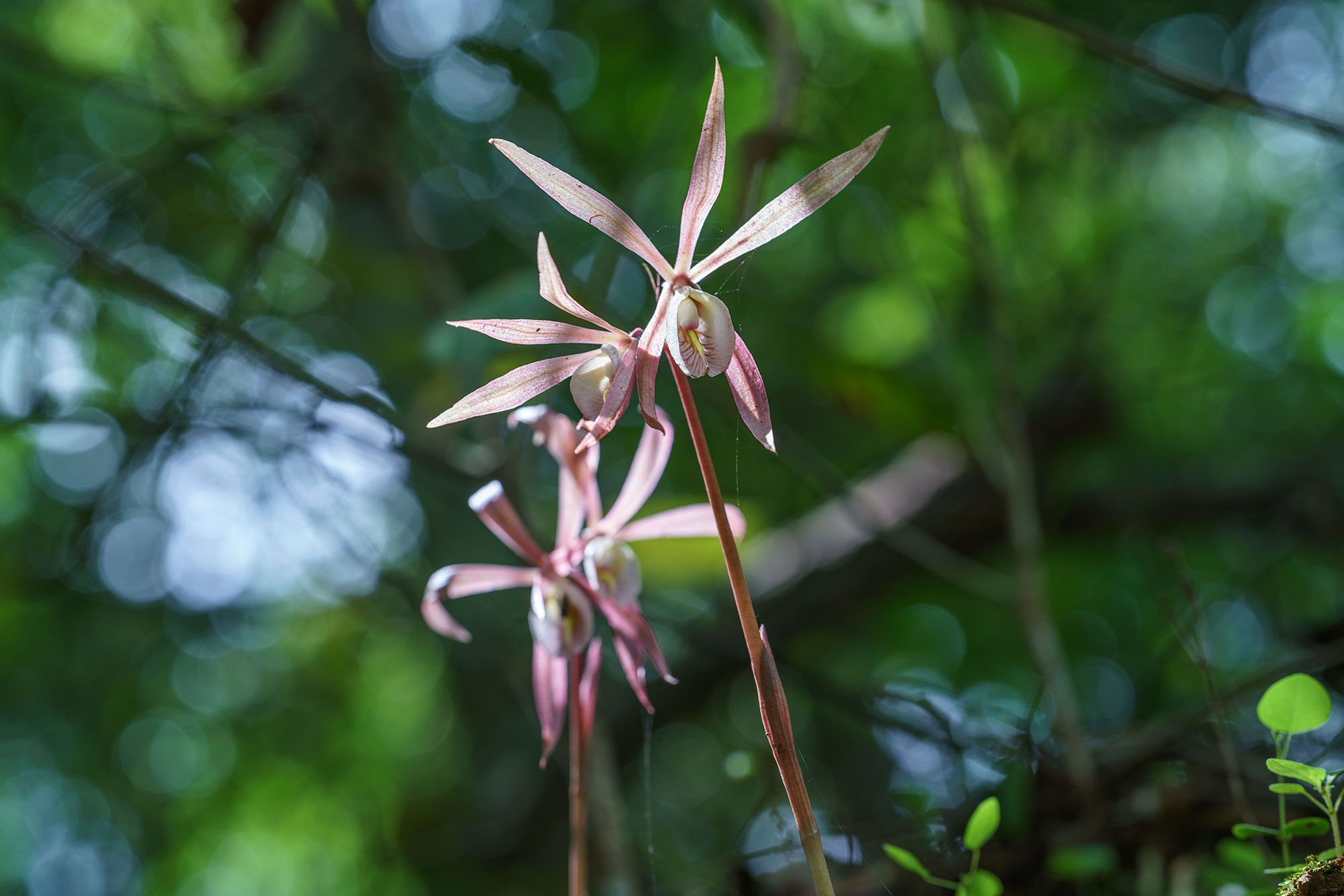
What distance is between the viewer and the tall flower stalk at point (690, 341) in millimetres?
506

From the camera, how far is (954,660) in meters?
3.95

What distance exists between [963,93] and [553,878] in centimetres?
234

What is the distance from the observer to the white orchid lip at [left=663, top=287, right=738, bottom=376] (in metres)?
0.52

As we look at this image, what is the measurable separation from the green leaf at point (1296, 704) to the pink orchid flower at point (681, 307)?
1.41 ft

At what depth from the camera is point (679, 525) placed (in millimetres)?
787

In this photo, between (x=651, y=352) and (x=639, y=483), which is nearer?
(x=651, y=352)

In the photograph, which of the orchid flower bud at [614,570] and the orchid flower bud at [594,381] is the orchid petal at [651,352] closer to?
the orchid flower bud at [594,381]

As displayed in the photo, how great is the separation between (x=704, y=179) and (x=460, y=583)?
42 cm

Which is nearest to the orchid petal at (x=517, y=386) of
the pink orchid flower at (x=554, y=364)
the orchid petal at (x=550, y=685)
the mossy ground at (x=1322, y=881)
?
the pink orchid flower at (x=554, y=364)

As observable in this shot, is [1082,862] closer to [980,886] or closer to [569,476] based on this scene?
[980,886]

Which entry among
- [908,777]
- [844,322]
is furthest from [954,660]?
[908,777]

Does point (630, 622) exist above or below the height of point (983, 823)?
above

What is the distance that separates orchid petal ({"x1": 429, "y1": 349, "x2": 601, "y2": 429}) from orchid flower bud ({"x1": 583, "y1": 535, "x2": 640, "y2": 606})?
173mm

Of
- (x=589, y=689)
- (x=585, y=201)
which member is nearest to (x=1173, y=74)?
(x=585, y=201)
